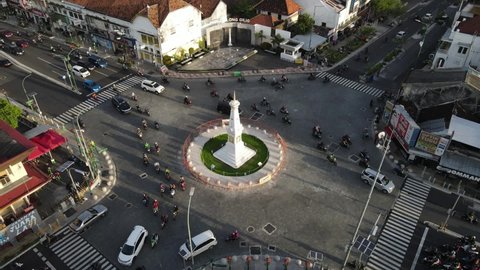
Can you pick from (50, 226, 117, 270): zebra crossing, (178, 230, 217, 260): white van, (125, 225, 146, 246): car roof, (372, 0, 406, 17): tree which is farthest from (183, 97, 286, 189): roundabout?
(372, 0, 406, 17): tree

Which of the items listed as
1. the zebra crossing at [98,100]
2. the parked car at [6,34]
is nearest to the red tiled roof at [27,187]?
the zebra crossing at [98,100]

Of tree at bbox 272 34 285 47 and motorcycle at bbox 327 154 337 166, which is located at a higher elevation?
tree at bbox 272 34 285 47

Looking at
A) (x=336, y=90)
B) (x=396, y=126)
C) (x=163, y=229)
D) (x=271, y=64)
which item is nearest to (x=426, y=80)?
(x=396, y=126)

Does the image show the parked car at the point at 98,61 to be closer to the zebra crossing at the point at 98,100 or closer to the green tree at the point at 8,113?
the zebra crossing at the point at 98,100

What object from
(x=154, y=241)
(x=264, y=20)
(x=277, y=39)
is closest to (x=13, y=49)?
(x=264, y=20)

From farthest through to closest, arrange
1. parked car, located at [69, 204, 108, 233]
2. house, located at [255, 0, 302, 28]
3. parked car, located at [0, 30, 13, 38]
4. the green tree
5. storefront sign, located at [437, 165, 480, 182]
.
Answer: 1. parked car, located at [0, 30, 13, 38]
2. house, located at [255, 0, 302, 28]
3. the green tree
4. storefront sign, located at [437, 165, 480, 182]
5. parked car, located at [69, 204, 108, 233]

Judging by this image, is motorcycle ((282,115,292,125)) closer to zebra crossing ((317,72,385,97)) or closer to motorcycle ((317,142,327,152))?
motorcycle ((317,142,327,152))
